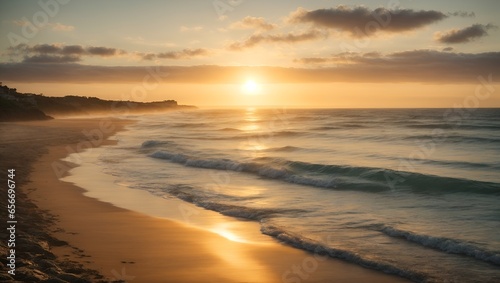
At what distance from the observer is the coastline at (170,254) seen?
848cm

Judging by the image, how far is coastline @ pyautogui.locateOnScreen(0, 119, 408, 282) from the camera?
848 centimetres

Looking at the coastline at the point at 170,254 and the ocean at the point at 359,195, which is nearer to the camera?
the coastline at the point at 170,254

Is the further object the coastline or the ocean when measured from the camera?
the ocean

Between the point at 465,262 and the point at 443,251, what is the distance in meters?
0.80

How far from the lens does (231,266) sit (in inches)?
360

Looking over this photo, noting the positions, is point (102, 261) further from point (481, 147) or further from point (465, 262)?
point (481, 147)

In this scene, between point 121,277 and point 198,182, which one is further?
point 198,182

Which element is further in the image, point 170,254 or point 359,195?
point 359,195

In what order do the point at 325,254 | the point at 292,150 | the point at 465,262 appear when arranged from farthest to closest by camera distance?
the point at 292,150 → the point at 325,254 → the point at 465,262

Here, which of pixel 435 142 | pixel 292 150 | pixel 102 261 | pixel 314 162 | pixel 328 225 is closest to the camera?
pixel 102 261

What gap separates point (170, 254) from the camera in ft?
31.8

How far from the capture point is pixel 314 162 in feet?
84.7

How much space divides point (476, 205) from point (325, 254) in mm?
7877

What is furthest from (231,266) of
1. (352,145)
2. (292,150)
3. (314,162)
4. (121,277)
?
(352,145)
